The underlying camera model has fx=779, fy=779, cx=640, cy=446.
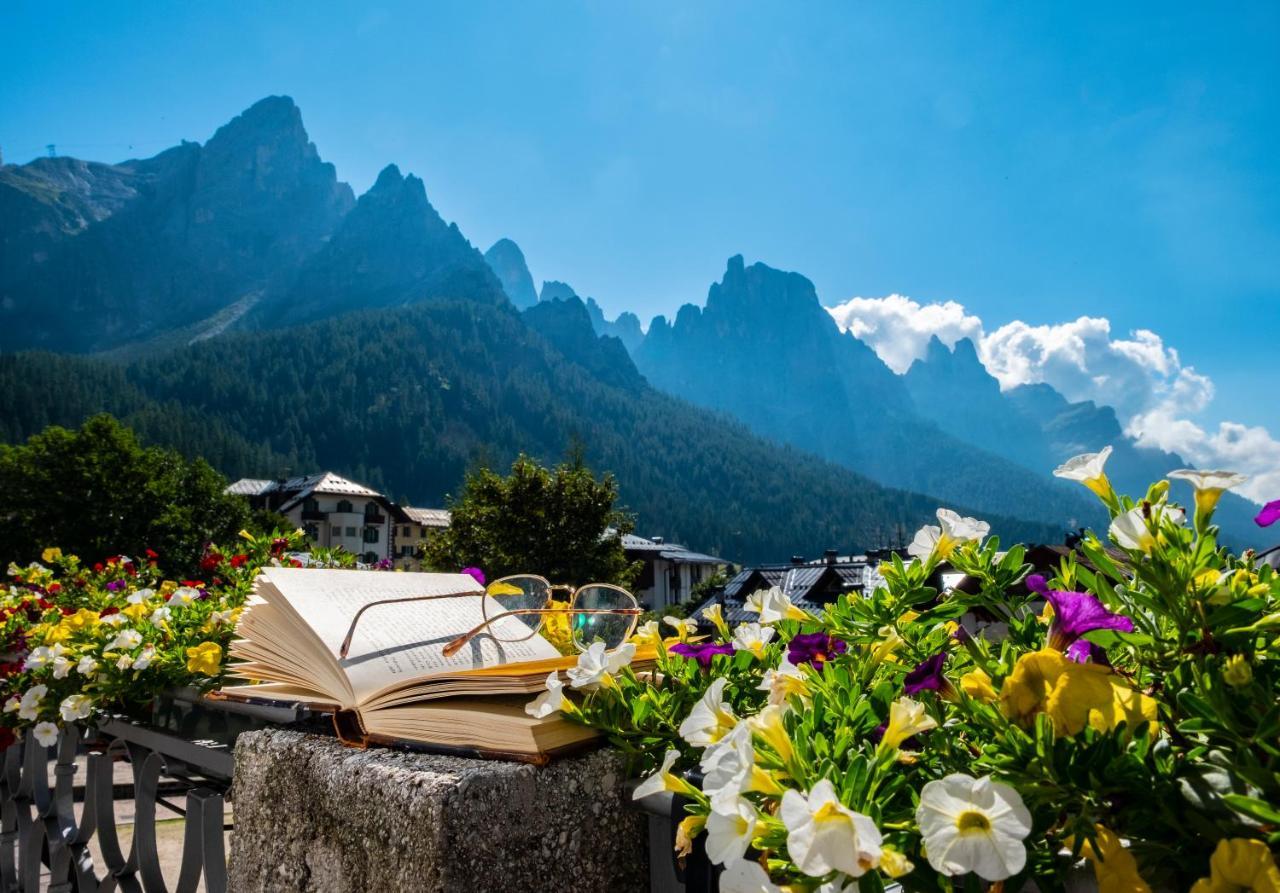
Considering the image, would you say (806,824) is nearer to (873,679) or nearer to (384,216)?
(873,679)

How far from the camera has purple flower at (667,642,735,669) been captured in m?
1.06

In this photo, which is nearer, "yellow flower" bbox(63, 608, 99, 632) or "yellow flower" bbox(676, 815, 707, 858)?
"yellow flower" bbox(676, 815, 707, 858)

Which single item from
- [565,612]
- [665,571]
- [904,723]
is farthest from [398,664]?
[665,571]

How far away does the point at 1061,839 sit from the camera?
0.52 metres

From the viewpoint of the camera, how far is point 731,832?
57 centimetres

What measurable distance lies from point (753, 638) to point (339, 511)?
65416 millimetres

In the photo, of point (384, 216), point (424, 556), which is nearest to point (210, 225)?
point (384, 216)

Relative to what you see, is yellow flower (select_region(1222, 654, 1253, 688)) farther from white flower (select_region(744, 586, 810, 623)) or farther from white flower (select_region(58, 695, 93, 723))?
white flower (select_region(58, 695, 93, 723))

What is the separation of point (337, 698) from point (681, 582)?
68.5m

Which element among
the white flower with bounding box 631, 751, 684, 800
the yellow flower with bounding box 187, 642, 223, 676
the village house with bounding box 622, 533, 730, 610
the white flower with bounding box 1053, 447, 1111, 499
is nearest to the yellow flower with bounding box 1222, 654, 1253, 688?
the white flower with bounding box 1053, 447, 1111, 499

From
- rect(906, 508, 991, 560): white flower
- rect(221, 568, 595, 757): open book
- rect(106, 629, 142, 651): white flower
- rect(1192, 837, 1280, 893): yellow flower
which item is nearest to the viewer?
rect(1192, 837, 1280, 893): yellow flower

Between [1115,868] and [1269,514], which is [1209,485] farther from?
[1115,868]

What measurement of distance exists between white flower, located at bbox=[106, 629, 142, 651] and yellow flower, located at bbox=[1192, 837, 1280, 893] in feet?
7.81

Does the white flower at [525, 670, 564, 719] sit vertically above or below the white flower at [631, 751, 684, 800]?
above
